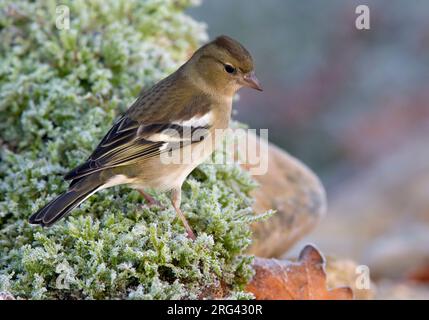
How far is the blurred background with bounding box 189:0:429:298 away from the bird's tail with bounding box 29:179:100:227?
383 cm

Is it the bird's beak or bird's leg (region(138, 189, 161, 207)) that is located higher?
the bird's beak

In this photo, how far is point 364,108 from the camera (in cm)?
938

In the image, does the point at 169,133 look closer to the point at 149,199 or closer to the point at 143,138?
the point at 143,138

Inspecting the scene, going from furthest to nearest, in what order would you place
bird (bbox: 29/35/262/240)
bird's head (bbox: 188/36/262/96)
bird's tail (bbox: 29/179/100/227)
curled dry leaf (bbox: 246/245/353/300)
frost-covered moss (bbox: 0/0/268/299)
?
bird's head (bbox: 188/36/262/96)
bird (bbox: 29/35/262/240)
curled dry leaf (bbox: 246/245/353/300)
bird's tail (bbox: 29/179/100/227)
frost-covered moss (bbox: 0/0/268/299)

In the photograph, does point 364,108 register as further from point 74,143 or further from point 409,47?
point 74,143

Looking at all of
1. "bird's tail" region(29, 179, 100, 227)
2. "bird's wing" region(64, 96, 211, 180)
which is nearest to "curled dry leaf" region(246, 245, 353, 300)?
"bird's wing" region(64, 96, 211, 180)

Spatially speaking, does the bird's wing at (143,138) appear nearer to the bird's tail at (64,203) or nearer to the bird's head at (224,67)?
the bird's tail at (64,203)

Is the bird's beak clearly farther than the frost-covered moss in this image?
Yes

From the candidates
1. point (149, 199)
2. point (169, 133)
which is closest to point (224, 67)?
point (169, 133)

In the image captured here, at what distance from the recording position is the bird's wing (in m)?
4.04

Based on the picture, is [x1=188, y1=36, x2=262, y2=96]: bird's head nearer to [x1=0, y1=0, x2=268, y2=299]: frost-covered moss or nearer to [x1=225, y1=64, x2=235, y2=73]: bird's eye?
[x1=225, y1=64, x2=235, y2=73]: bird's eye
